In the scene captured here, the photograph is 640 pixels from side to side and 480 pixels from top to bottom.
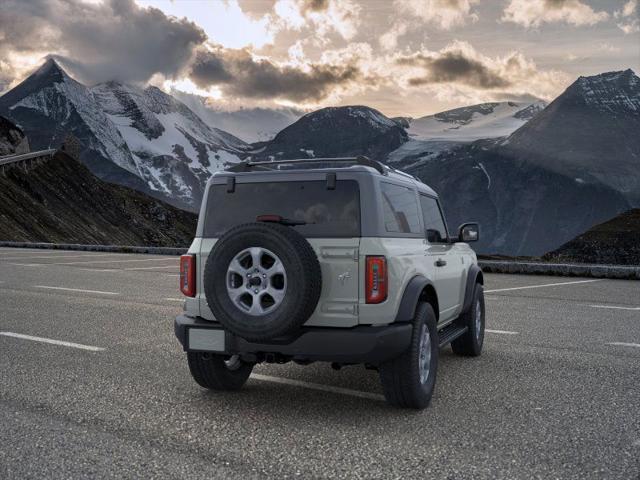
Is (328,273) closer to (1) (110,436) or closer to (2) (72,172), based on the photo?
(1) (110,436)

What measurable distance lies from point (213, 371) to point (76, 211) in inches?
3537

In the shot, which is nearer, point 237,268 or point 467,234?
point 237,268

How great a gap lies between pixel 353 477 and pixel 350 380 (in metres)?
2.42

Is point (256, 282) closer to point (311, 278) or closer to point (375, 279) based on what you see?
point (311, 278)

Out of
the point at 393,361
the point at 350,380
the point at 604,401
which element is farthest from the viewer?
the point at 350,380

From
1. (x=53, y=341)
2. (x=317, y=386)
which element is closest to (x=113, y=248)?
(x=53, y=341)

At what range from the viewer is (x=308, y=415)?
16.5ft

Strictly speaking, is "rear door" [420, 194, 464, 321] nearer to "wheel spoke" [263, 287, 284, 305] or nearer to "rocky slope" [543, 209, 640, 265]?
"wheel spoke" [263, 287, 284, 305]

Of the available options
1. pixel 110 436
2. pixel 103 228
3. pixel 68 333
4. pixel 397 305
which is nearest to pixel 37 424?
pixel 110 436

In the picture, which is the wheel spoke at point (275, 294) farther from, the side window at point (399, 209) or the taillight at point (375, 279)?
the side window at point (399, 209)

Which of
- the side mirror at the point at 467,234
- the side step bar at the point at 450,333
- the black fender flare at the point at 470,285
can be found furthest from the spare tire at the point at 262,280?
the black fender flare at the point at 470,285

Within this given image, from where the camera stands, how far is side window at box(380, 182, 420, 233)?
17.4 ft

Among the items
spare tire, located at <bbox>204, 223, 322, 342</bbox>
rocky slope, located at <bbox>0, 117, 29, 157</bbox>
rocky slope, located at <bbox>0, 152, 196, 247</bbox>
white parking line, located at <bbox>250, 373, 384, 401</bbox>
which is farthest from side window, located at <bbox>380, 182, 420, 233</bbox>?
rocky slope, located at <bbox>0, 117, 29, 157</bbox>

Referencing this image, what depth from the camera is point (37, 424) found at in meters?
4.68
